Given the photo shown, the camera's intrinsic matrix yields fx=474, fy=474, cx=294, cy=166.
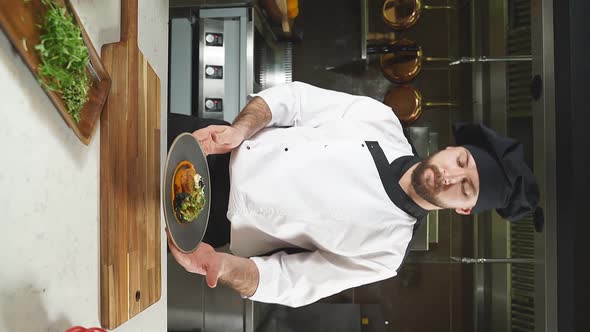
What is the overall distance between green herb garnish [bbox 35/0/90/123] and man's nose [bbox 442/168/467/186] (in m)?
0.98

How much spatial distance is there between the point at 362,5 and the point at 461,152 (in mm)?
1365

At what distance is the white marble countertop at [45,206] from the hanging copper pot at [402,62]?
184 cm

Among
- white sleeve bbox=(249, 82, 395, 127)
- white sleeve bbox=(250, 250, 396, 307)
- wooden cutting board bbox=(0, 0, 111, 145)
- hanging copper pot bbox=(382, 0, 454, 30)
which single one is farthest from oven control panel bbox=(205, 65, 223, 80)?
wooden cutting board bbox=(0, 0, 111, 145)

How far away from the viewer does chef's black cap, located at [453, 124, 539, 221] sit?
4.39ft

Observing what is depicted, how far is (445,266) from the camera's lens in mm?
2645

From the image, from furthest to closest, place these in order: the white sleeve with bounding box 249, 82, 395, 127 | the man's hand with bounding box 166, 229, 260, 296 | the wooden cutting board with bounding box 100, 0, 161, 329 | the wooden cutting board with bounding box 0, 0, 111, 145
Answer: the white sleeve with bounding box 249, 82, 395, 127, the man's hand with bounding box 166, 229, 260, 296, the wooden cutting board with bounding box 100, 0, 161, 329, the wooden cutting board with bounding box 0, 0, 111, 145

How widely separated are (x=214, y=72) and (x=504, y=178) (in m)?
1.19

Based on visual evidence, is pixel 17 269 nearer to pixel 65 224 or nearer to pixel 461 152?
pixel 65 224

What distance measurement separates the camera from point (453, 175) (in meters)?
1.36

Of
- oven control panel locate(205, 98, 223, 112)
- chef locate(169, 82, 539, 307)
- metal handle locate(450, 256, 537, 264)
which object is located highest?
oven control panel locate(205, 98, 223, 112)

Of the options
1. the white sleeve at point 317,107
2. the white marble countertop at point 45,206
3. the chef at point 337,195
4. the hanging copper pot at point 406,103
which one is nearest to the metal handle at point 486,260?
the chef at point 337,195

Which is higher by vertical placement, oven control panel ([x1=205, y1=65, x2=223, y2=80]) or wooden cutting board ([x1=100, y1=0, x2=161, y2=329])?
oven control panel ([x1=205, y1=65, x2=223, y2=80])

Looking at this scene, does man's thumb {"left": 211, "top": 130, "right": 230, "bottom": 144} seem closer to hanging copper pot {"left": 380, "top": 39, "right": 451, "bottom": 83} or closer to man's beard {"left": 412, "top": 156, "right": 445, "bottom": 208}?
man's beard {"left": 412, "top": 156, "right": 445, "bottom": 208}

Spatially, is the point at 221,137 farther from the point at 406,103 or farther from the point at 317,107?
A: the point at 406,103
